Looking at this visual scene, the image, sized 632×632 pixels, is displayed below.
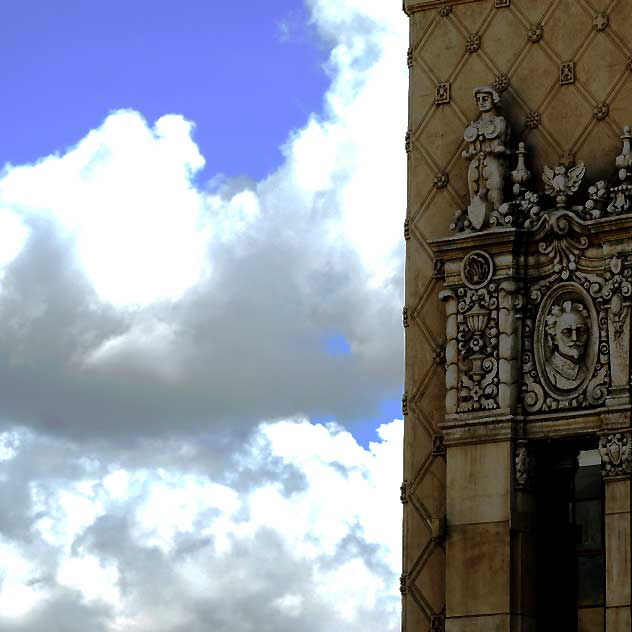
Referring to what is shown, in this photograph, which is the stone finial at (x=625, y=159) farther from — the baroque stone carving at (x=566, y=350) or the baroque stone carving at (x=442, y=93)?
the baroque stone carving at (x=442, y=93)

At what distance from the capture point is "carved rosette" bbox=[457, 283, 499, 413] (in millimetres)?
24641

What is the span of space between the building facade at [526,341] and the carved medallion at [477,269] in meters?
0.02

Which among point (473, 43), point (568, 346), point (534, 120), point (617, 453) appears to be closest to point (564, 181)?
point (534, 120)

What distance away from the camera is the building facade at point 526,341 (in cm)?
2398

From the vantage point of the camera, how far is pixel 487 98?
25.5 meters

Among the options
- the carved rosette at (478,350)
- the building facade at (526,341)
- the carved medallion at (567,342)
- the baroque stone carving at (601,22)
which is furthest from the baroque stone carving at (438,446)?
the baroque stone carving at (601,22)

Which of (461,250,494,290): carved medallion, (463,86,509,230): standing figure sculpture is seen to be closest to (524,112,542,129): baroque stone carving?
(463,86,509,230): standing figure sculpture

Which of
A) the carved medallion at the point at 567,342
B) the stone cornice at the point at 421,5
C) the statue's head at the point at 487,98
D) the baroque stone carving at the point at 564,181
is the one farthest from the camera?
the stone cornice at the point at 421,5

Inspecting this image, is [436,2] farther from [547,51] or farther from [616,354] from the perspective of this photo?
[616,354]

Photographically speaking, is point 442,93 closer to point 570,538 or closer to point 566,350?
point 566,350

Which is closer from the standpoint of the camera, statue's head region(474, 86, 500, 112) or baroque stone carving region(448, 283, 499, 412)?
baroque stone carving region(448, 283, 499, 412)

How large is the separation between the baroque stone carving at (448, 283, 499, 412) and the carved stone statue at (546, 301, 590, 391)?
0.76 metres

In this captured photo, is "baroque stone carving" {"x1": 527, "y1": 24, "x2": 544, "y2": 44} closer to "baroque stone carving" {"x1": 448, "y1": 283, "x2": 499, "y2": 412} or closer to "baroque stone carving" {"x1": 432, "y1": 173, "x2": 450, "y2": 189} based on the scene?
"baroque stone carving" {"x1": 432, "y1": 173, "x2": 450, "y2": 189}

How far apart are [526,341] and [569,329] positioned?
0.66 meters
